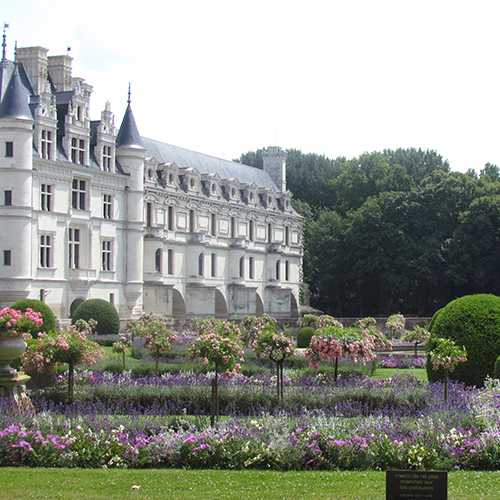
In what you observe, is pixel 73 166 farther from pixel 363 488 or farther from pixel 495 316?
pixel 363 488

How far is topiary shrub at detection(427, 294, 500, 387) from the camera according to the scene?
19531 millimetres

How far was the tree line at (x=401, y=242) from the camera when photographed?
6309 centimetres

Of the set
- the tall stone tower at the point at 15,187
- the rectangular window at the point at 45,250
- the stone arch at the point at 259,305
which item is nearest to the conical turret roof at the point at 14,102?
the tall stone tower at the point at 15,187

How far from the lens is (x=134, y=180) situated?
51719mm

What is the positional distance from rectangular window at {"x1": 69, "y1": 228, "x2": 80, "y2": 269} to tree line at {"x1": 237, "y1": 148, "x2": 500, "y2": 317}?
2747cm

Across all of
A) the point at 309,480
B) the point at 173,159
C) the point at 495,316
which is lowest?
the point at 309,480

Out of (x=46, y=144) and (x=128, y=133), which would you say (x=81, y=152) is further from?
(x=128, y=133)

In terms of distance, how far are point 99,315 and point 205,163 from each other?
86.2ft

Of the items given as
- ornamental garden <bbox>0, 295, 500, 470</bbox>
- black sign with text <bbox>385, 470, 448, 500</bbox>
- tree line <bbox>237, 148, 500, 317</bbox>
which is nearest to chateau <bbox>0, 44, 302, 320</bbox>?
tree line <bbox>237, 148, 500, 317</bbox>

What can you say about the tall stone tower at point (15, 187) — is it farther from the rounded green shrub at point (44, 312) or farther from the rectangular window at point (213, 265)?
the rectangular window at point (213, 265)

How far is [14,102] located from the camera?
4350 centimetres

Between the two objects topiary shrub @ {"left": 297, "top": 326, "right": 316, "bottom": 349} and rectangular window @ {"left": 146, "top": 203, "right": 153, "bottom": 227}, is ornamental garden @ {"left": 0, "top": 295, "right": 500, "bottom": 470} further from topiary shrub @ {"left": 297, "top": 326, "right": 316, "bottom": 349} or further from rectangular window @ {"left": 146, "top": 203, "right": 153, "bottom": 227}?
rectangular window @ {"left": 146, "top": 203, "right": 153, "bottom": 227}

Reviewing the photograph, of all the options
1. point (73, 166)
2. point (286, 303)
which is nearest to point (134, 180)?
point (73, 166)

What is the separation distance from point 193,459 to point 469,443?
13.1 feet
